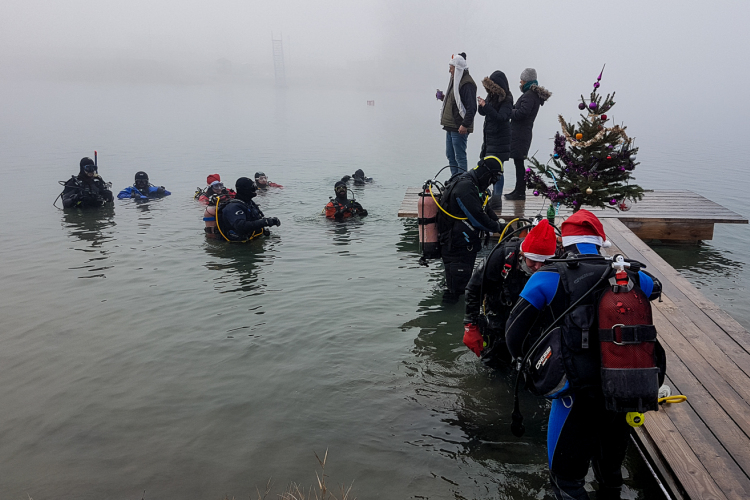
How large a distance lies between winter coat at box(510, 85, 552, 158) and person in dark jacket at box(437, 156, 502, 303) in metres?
2.91

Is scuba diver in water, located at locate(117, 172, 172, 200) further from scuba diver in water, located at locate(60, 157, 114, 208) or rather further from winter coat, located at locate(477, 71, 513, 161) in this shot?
winter coat, located at locate(477, 71, 513, 161)

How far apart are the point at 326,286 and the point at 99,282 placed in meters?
3.43

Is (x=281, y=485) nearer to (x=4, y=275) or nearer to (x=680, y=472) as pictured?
(x=680, y=472)

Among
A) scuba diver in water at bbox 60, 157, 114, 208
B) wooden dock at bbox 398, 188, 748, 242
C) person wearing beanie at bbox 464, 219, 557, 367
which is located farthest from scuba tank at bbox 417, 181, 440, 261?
scuba diver in water at bbox 60, 157, 114, 208

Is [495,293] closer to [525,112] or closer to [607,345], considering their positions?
[607,345]

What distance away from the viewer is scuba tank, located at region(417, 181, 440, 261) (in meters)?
6.16

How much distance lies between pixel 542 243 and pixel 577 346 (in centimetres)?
89

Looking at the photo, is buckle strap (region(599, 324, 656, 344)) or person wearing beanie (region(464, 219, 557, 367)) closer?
buckle strap (region(599, 324, 656, 344))

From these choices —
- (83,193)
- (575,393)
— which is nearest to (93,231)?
(83,193)

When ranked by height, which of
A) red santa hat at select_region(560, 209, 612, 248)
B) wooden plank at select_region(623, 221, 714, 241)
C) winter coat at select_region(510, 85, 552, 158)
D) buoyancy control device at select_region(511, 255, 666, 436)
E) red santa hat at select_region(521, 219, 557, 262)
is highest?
winter coat at select_region(510, 85, 552, 158)

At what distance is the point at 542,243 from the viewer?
10.9ft

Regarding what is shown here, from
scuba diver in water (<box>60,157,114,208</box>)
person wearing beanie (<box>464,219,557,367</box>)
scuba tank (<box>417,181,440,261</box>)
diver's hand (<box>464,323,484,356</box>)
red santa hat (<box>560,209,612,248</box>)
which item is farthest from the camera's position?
scuba diver in water (<box>60,157,114,208</box>)

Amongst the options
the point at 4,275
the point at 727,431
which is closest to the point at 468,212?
the point at 727,431

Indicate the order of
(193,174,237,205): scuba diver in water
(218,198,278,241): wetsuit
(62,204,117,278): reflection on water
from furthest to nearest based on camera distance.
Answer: (193,174,237,205): scuba diver in water → (218,198,278,241): wetsuit → (62,204,117,278): reflection on water
